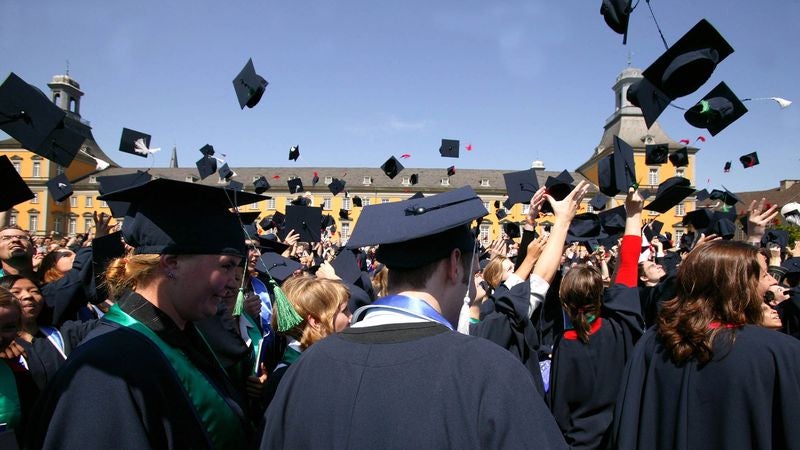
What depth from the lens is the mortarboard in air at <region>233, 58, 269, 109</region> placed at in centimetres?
721

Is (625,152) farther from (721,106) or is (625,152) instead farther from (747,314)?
(747,314)

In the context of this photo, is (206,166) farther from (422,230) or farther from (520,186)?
(422,230)

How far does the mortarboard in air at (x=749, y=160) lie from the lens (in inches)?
443

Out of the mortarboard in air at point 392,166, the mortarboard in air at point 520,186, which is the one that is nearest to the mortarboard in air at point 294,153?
the mortarboard in air at point 392,166

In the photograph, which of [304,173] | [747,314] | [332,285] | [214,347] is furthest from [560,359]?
[304,173]

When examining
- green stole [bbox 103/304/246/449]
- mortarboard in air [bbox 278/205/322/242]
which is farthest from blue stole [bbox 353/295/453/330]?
mortarboard in air [bbox 278/205/322/242]

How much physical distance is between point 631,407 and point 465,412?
158cm

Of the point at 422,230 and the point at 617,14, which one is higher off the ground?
the point at 617,14

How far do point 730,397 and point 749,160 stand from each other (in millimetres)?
11183

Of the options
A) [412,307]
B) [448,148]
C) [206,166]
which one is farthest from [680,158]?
[412,307]

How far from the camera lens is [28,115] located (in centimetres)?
320

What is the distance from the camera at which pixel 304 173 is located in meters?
81.8

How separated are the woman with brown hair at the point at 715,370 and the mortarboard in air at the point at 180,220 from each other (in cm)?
197

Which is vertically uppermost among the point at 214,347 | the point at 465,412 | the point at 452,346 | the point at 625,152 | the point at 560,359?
the point at 625,152
